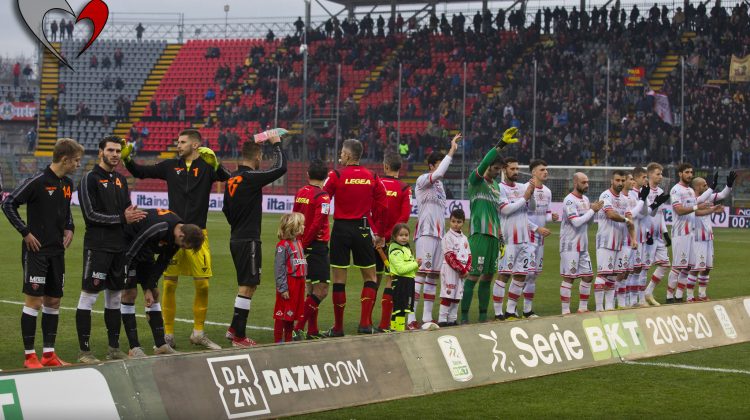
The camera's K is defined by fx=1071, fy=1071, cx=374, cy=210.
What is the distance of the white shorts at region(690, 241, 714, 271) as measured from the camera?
658 inches

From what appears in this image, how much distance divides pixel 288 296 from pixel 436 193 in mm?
2944

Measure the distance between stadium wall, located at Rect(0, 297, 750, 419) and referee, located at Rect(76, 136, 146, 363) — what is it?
254cm

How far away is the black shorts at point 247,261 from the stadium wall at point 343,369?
2.63 metres

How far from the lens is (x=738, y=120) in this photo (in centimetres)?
3778

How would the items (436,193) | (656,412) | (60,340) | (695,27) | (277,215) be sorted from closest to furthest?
(656,412), (60,340), (436,193), (277,215), (695,27)

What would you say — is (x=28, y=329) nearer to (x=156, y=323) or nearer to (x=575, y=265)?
(x=156, y=323)

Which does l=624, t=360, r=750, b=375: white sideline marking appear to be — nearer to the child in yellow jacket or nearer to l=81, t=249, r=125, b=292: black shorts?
the child in yellow jacket

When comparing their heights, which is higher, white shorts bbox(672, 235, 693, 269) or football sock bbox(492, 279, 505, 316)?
white shorts bbox(672, 235, 693, 269)

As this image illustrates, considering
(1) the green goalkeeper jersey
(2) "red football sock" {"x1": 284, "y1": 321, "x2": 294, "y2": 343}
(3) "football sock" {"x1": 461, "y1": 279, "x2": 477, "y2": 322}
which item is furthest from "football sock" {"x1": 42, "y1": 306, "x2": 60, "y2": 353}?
Result: (1) the green goalkeeper jersey

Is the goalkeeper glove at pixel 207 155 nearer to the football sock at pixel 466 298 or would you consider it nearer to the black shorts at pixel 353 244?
the black shorts at pixel 353 244

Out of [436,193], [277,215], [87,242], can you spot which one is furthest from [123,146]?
[277,215]

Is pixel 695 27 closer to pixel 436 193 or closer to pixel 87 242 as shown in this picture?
pixel 436 193

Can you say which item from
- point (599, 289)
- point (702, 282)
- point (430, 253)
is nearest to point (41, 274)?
point (430, 253)

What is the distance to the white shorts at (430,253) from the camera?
42.4ft
